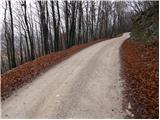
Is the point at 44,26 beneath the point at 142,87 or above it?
above

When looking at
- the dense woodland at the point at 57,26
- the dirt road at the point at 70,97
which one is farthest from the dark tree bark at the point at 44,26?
the dirt road at the point at 70,97

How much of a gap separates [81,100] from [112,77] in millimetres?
3039

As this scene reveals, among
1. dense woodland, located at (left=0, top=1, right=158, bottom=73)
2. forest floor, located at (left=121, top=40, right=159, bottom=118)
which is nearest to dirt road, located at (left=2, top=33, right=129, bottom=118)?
forest floor, located at (left=121, top=40, right=159, bottom=118)

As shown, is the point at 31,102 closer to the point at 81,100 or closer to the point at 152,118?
the point at 81,100

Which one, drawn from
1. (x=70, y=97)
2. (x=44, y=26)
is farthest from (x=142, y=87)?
(x=44, y=26)

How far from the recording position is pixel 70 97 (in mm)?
7961

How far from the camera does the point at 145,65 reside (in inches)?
456

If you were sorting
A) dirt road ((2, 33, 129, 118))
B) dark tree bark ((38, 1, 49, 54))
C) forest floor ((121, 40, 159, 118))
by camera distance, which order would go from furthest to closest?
dark tree bark ((38, 1, 49, 54)) → dirt road ((2, 33, 129, 118)) → forest floor ((121, 40, 159, 118))

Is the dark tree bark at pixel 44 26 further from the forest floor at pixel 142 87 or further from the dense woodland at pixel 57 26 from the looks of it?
the forest floor at pixel 142 87

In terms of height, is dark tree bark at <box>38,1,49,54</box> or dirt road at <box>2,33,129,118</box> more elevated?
dark tree bark at <box>38,1,49,54</box>

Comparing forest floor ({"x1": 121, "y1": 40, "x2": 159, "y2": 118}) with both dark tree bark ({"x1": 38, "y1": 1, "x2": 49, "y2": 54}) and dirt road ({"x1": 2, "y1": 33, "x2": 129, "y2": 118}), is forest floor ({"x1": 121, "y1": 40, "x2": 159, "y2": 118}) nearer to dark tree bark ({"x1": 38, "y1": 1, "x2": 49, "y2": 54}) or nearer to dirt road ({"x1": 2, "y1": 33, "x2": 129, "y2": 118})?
dirt road ({"x1": 2, "y1": 33, "x2": 129, "y2": 118})

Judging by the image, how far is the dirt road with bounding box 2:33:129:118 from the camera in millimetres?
6770

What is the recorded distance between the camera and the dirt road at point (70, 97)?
677cm

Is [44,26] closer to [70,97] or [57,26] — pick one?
[57,26]
